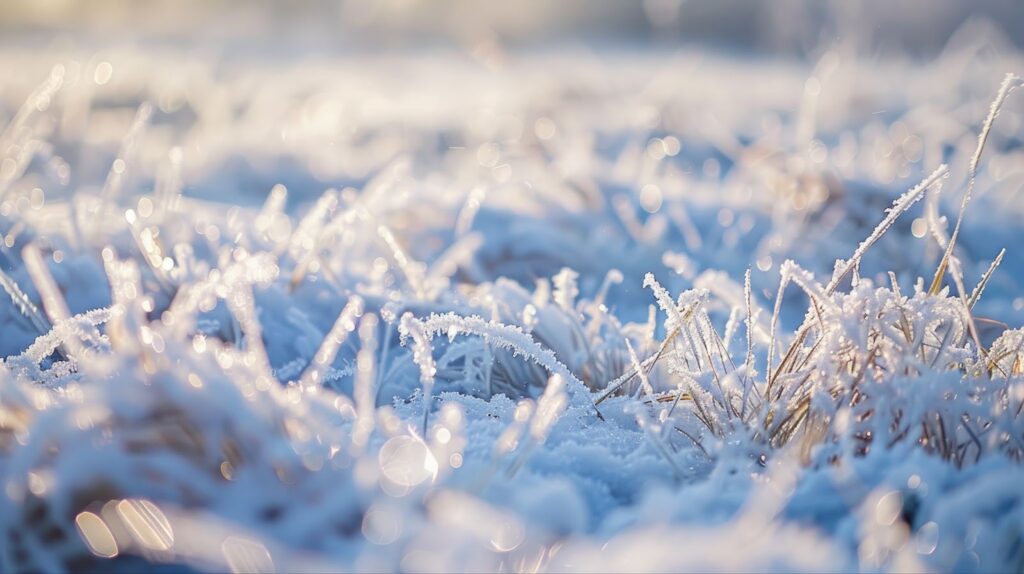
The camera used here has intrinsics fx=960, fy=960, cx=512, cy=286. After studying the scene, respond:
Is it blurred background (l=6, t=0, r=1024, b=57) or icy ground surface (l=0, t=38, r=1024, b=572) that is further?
blurred background (l=6, t=0, r=1024, b=57)

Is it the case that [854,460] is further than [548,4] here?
No

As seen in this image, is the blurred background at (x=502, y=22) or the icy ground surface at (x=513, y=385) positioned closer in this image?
the icy ground surface at (x=513, y=385)

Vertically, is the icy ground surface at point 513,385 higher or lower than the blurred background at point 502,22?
lower

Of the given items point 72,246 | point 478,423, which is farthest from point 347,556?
point 72,246

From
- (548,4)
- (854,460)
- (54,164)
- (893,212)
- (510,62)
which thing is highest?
(548,4)

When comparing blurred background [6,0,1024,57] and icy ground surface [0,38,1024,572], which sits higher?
blurred background [6,0,1024,57]

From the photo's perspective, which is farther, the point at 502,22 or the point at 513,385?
the point at 502,22

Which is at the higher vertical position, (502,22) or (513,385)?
(502,22)

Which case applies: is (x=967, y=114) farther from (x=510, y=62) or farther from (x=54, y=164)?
(x=510, y=62)
